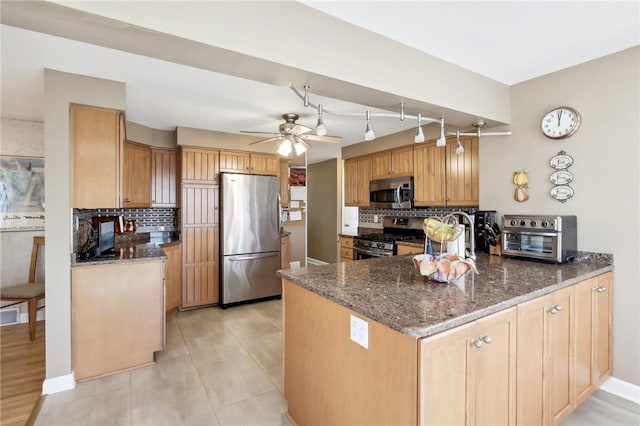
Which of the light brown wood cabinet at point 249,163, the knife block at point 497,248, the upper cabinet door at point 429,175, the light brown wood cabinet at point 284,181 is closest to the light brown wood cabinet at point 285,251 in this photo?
the light brown wood cabinet at point 284,181

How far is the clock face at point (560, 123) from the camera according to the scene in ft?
7.94

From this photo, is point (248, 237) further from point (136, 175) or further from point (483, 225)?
point (483, 225)

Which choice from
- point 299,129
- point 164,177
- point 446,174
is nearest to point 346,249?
point 446,174

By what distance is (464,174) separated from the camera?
364 cm

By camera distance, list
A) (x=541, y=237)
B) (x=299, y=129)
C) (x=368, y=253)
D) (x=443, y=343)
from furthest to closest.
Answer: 1. (x=368, y=253)
2. (x=299, y=129)
3. (x=541, y=237)
4. (x=443, y=343)

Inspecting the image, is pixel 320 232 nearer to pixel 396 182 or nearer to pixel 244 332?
pixel 396 182

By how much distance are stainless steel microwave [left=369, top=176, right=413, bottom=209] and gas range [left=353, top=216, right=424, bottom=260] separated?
1.41ft

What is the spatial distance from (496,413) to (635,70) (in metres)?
2.42

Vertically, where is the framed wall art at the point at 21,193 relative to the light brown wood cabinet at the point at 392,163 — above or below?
below

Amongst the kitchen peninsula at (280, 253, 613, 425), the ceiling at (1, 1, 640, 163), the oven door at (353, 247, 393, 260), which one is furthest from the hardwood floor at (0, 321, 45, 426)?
the oven door at (353, 247, 393, 260)

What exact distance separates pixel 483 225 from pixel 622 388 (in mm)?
1455

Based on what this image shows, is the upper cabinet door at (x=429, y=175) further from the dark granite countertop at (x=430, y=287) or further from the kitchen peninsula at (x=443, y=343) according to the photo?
the kitchen peninsula at (x=443, y=343)

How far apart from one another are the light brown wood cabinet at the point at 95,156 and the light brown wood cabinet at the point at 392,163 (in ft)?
10.9

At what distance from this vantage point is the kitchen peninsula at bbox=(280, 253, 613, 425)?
3.92 ft
